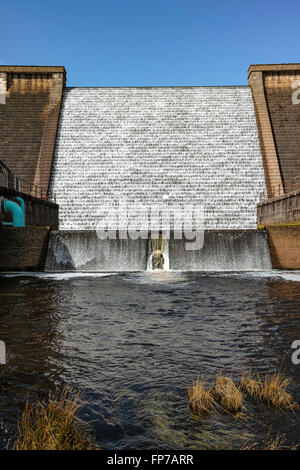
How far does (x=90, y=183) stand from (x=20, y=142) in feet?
21.8

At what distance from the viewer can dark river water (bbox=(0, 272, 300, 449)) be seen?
11.3 ft

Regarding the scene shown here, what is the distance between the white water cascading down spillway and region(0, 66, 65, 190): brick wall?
2.52 feet

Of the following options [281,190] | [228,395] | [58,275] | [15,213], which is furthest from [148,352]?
[281,190]

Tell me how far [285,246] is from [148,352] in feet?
38.8

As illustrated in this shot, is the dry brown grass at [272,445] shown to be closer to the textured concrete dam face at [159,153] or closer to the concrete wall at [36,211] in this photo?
the concrete wall at [36,211]

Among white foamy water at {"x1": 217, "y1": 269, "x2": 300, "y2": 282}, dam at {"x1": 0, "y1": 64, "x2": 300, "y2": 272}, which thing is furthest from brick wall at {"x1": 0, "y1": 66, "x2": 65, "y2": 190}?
white foamy water at {"x1": 217, "y1": 269, "x2": 300, "y2": 282}

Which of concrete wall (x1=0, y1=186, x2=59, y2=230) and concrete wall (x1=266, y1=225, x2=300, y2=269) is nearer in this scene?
concrete wall (x1=0, y1=186, x2=59, y2=230)

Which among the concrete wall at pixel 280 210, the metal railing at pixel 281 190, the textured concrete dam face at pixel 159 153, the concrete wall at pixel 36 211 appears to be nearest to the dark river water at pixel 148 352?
the concrete wall at pixel 36 211

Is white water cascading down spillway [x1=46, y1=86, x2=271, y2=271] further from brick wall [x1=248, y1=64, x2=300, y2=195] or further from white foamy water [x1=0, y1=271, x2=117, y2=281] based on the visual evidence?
white foamy water [x1=0, y1=271, x2=117, y2=281]

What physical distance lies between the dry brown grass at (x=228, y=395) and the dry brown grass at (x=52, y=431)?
1268 mm

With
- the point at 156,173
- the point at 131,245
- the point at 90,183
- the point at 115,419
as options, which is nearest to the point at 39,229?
the point at 131,245

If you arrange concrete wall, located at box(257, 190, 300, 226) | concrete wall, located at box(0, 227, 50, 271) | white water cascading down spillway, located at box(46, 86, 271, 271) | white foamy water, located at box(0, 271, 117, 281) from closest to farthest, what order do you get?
white foamy water, located at box(0, 271, 117, 281)
concrete wall, located at box(0, 227, 50, 271)
concrete wall, located at box(257, 190, 300, 226)
white water cascading down spillway, located at box(46, 86, 271, 271)

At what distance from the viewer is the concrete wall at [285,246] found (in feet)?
51.6
